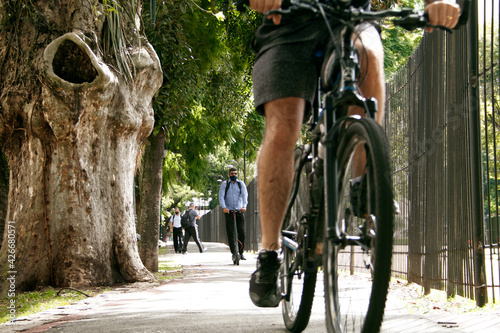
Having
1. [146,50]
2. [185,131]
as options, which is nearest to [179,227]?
[185,131]

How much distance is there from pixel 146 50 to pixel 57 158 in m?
2.11

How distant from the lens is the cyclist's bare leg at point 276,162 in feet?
10.0

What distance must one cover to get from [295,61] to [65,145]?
5256 mm

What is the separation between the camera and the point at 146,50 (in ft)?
29.1

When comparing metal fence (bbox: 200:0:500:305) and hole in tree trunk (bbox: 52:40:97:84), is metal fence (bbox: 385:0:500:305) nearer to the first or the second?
metal fence (bbox: 200:0:500:305)

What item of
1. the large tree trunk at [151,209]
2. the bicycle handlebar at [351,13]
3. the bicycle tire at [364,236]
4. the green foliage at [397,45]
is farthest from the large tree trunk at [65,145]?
the green foliage at [397,45]

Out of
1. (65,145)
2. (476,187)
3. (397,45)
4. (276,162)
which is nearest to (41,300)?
(65,145)

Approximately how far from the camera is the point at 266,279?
128 inches

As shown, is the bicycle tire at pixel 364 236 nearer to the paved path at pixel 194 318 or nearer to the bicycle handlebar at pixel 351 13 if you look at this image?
the bicycle handlebar at pixel 351 13

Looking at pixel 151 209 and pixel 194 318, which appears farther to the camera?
pixel 151 209

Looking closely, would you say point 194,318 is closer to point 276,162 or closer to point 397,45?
point 276,162

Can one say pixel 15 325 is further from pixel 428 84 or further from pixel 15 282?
pixel 428 84

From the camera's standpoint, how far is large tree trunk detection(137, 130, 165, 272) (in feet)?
37.1

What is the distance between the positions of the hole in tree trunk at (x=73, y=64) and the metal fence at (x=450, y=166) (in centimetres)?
382
